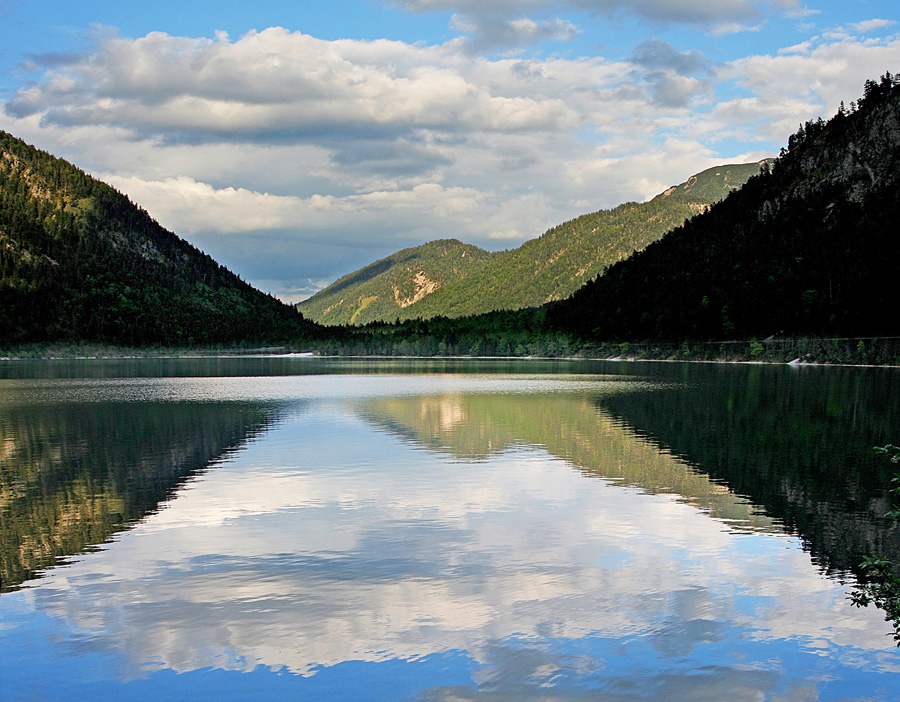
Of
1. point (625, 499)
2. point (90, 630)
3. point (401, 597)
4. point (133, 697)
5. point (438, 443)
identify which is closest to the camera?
point (133, 697)

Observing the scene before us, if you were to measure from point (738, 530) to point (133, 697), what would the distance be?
14.4 metres

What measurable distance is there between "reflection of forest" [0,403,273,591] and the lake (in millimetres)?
160

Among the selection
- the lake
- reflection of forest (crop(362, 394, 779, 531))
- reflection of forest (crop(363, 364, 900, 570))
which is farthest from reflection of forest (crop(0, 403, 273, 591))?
reflection of forest (crop(363, 364, 900, 570))

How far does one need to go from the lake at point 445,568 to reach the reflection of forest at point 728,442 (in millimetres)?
207

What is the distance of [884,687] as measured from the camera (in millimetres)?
12039

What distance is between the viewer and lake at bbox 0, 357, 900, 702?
12.4m

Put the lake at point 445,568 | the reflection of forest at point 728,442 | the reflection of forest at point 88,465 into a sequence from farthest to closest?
the reflection of forest at point 728,442 < the reflection of forest at point 88,465 < the lake at point 445,568

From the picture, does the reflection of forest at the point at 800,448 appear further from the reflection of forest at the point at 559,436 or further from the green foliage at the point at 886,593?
the green foliage at the point at 886,593

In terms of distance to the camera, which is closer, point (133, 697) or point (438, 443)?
point (133, 697)

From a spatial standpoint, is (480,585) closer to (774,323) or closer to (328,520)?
(328,520)

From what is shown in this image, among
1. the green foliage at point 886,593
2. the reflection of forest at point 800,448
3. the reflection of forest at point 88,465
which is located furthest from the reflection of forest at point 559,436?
the reflection of forest at point 88,465

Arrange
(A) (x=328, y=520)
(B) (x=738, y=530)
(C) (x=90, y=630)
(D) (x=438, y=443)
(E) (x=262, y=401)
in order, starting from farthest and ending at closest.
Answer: (E) (x=262, y=401)
(D) (x=438, y=443)
(A) (x=328, y=520)
(B) (x=738, y=530)
(C) (x=90, y=630)

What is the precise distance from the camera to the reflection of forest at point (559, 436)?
2641 cm

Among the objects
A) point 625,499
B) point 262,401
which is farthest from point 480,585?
point 262,401
